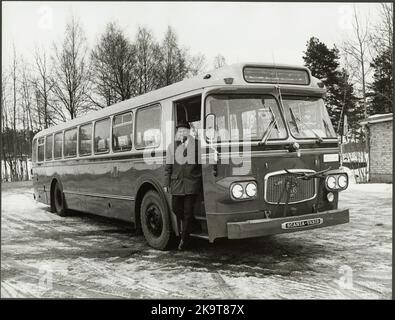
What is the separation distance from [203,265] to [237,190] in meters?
1.31

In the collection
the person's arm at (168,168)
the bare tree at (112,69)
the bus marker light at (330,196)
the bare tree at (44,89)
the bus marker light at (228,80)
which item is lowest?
the bus marker light at (330,196)

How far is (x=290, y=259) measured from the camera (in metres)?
6.77

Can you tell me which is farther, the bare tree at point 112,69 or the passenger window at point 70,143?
the bare tree at point 112,69

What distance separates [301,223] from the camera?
6270 mm

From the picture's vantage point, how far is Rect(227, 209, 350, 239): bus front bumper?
19.4ft

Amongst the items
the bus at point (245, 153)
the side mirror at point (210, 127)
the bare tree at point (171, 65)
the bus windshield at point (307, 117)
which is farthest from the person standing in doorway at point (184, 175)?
the bare tree at point (171, 65)

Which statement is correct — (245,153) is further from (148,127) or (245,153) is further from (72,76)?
(72,76)

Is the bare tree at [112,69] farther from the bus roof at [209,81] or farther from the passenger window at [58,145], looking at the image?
the bus roof at [209,81]

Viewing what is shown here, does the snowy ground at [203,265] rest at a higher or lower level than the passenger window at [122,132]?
lower

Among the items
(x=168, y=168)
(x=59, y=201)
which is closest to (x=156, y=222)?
(x=168, y=168)

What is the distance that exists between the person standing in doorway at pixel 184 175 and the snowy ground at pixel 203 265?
2.33 ft

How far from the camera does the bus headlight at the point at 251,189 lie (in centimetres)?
607

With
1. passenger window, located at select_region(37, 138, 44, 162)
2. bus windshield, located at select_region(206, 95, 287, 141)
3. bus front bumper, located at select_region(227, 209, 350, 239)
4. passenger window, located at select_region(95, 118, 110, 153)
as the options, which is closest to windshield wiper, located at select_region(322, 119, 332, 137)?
bus windshield, located at select_region(206, 95, 287, 141)

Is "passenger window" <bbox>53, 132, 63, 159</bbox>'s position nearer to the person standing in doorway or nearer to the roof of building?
the person standing in doorway
